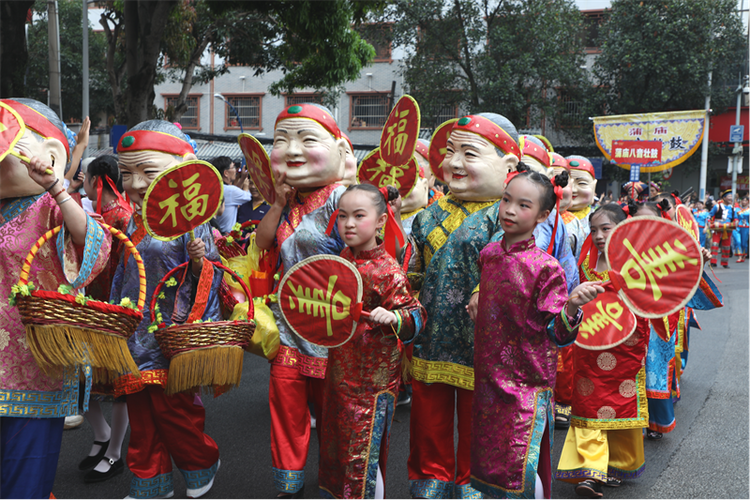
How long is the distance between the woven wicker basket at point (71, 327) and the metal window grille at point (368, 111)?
82.1 ft

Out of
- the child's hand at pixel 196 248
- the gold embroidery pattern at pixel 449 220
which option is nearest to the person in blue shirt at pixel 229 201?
the child's hand at pixel 196 248

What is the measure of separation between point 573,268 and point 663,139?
763 cm

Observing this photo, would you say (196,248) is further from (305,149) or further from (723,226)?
(723,226)

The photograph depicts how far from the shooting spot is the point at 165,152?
3385mm

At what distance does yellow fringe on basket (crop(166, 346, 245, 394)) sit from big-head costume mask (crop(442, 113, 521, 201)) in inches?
55.2

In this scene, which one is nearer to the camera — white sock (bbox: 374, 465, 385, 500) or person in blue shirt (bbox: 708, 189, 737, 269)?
white sock (bbox: 374, 465, 385, 500)

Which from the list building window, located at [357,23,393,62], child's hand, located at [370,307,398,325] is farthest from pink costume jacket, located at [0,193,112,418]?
building window, located at [357,23,393,62]

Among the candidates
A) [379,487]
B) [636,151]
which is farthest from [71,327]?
[636,151]

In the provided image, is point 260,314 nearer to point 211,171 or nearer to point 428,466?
point 211,171

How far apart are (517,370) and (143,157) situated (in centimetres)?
215

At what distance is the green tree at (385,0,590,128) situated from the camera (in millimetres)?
20812

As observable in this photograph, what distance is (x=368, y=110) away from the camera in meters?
27.1

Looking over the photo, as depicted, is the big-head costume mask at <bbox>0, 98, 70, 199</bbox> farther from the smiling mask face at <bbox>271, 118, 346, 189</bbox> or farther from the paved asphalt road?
the paved asphalt road

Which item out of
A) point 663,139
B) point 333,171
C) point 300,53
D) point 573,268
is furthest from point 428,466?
point 663,139
